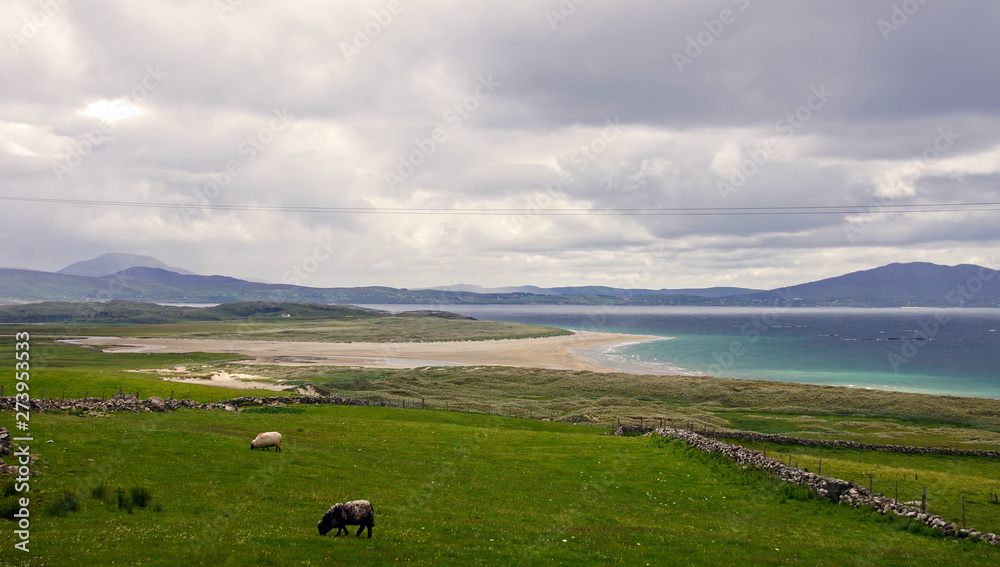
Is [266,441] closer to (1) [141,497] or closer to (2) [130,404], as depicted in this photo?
(1) [141,497]

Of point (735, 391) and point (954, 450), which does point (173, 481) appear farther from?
point (735, 391)

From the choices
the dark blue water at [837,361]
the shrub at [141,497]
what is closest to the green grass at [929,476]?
the shrub at [141,497]

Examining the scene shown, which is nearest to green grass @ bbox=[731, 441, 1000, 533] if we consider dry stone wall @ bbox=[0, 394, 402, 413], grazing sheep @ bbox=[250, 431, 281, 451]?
grazing sheep @ bbox=[250, 431, 281, 451]

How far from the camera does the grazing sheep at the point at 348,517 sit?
50.4ft

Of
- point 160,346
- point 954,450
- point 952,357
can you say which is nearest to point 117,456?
point 954,450

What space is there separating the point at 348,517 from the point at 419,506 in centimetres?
426

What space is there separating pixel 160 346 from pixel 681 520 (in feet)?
466

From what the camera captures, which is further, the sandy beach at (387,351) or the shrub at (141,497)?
the sandy beach at (387,351)

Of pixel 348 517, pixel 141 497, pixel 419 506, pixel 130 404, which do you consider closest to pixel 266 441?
pixel 141 497

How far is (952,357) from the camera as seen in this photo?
5655 inches

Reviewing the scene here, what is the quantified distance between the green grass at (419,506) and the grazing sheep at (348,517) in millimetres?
516

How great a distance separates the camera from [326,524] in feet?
50.3

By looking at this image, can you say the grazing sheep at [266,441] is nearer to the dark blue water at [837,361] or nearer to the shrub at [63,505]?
the shrub at [63,505]

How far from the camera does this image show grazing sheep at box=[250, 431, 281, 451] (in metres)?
26.4
